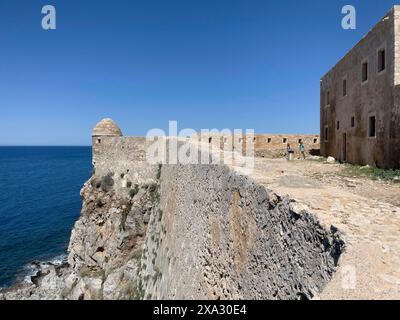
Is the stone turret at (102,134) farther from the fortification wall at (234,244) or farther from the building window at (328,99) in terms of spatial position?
the building window at (328,99)

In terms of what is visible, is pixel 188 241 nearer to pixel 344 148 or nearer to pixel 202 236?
pixel 202 236

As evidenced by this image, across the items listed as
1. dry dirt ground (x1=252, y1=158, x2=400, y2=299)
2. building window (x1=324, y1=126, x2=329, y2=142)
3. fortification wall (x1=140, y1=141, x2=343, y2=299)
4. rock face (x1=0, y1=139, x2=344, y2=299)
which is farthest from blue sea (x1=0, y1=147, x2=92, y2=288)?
dry dirt ground (x1=252, y1=158, x2=400, y2=299)

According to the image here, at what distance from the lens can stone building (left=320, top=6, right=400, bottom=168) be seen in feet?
31.3

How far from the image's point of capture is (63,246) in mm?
26734

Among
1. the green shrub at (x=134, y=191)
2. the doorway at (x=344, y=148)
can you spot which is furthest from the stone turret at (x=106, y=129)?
the doorway at (x=344, y=148)

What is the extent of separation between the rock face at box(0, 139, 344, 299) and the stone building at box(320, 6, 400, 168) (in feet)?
23.6

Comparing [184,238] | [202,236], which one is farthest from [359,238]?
[184,238]

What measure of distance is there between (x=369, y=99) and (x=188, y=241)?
30.8 ft

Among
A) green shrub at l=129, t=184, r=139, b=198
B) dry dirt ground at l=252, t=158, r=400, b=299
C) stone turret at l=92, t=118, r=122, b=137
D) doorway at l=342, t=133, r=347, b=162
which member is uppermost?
stone turret at l=92, t=118, r=122, b=137

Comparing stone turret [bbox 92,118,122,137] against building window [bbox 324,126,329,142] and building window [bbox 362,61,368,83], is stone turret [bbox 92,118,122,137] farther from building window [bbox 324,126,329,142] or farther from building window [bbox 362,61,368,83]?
building window [bbox 362,61,368,83]

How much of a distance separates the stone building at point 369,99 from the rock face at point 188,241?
283 inches

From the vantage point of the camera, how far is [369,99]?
37.7 ft
